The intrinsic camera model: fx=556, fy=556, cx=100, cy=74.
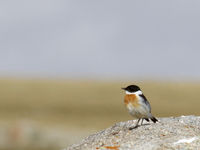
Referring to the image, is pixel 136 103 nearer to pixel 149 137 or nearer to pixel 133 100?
pixel 133 100

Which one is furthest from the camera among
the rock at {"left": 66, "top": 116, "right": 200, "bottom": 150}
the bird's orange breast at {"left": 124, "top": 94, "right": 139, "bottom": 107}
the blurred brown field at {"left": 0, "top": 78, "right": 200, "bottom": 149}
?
the blurred brown field at {"left": 0, "top": 78, "right": 200, "bottom": 149}

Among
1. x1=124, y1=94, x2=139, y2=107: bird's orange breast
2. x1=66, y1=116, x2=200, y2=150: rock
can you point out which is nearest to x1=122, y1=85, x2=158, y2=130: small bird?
x1=124, y1=94, x2=139, y2=107: bird's orange breast

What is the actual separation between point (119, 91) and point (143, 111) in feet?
103

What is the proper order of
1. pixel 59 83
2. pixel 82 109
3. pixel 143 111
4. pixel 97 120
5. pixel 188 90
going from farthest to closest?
pixel 59 83, pixel 188 90, pixel 82 109, pixel 97 120, pixel 143 111

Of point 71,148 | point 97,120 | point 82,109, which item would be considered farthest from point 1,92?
point 71,148

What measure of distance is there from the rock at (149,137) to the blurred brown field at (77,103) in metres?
12.2

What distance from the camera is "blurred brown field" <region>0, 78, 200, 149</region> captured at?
101ft

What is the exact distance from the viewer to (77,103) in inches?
1501

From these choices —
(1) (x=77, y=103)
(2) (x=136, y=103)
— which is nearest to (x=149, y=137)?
(2) (x=136, y=103)

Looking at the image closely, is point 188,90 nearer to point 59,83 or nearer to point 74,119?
point 59,83

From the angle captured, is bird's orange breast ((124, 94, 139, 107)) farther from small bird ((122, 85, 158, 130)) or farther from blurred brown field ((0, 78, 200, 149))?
blurred brown field ((0, 78, 200, 149))

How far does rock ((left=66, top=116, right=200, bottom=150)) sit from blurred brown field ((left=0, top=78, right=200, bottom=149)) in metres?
12.2

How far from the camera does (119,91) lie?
142 feet

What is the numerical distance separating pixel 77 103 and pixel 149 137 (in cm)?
2690
